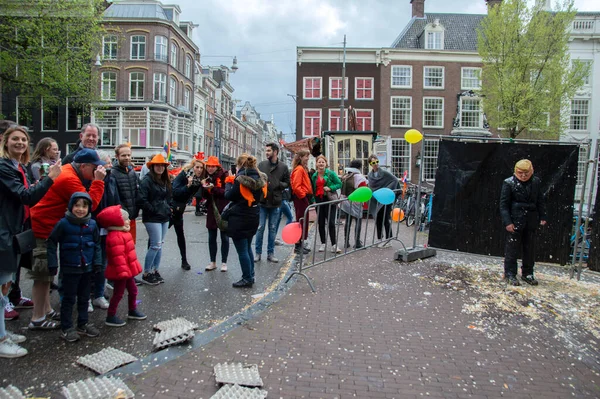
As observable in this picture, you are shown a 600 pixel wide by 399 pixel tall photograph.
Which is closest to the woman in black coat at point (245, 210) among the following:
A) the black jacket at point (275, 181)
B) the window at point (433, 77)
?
the black jacket at point (275, 181)

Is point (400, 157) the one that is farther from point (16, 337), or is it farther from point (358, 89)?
point (16, 337)

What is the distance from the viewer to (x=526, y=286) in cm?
600

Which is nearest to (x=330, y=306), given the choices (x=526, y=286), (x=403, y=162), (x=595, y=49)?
(x=526, y=286)

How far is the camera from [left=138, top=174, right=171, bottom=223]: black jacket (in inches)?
222

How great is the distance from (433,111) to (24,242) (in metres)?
35.4

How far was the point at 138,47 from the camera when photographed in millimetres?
38562

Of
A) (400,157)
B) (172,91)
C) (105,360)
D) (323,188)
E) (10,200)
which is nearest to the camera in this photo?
(105,360)

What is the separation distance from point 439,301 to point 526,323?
39.6 inches

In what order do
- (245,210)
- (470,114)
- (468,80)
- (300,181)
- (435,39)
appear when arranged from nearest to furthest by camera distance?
1. (245,210)
2. (300,181)
3. (470,114)
4. (468,80)
5. (435,39)

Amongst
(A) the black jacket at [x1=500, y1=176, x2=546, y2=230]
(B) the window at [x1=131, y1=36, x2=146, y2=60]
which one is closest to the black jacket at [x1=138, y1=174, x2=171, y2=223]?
(A) the black jacket at [x1=500, y1=176, x2=546, y2=230]

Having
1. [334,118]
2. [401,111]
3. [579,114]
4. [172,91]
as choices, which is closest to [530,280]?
[334,118]

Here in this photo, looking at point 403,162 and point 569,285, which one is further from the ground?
point 403,162

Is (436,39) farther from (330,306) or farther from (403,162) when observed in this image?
(330,306)

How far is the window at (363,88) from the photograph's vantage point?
117 feet
